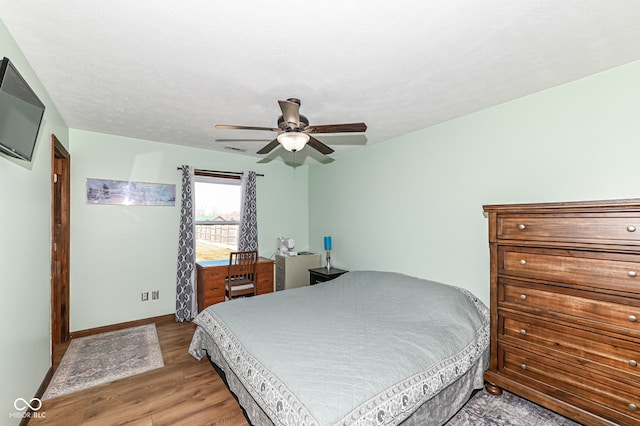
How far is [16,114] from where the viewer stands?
1520 mm

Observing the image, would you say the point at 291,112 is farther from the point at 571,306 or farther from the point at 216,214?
the point at 216,214

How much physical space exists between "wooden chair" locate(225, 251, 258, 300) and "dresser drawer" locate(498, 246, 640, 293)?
3065mm

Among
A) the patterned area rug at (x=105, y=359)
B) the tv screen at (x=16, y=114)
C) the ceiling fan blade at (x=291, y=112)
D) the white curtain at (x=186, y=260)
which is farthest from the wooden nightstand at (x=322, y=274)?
the tv screen at (x=16, y=114)

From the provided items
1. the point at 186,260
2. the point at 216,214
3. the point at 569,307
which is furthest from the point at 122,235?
the point at 569,307

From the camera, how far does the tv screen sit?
137 centimetres

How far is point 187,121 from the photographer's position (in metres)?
3.06

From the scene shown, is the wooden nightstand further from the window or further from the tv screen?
the tv screen

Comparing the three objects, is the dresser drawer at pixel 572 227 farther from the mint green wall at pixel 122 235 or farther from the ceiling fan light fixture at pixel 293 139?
the mint green wall at pixel 122 235

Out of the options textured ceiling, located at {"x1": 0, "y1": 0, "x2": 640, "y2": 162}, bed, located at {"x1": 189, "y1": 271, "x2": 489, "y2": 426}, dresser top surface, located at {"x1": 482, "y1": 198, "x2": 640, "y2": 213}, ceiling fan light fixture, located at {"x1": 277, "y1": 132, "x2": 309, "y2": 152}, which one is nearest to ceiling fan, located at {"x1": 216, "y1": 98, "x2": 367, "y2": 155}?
ceiling fan light fixture, located at {"x1": 277, "y1": 132, "x2": 309, "y2": 152}

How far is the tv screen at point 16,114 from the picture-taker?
137 centimetres

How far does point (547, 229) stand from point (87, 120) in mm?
4447

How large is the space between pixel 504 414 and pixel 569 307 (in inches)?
35.7

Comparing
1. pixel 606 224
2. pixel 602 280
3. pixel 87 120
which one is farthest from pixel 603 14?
pixel 87 120

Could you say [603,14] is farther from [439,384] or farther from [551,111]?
[439,384]
